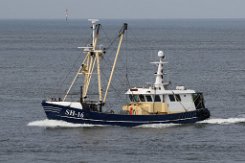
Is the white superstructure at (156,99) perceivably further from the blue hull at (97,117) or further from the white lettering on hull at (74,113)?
the white lettering on hull at (74,113)

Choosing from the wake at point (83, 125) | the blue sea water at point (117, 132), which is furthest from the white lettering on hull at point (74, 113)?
the blue sea water at point (117, 132)

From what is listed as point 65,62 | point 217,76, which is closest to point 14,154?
point 217,76

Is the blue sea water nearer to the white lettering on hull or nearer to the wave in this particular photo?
the wave

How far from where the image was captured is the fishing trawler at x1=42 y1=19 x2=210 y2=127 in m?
81.5

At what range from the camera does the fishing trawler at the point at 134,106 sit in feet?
267

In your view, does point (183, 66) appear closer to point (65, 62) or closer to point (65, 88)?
point (65, 62)

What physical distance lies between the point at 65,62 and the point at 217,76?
1592 inches

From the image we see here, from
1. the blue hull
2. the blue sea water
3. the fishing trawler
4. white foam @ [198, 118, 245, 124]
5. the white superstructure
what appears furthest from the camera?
white foam @ [198, 118, 245, 124]

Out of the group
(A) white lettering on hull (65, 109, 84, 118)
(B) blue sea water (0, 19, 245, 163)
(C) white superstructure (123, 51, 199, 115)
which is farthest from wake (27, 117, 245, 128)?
(C) white superstructure (123, 51, 199, 115)

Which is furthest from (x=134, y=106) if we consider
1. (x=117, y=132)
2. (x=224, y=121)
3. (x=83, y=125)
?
(x=224, y=121)

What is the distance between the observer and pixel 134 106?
271 ft

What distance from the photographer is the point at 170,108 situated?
8388 centimetres

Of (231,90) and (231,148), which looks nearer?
(231,148)

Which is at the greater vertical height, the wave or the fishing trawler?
the fishing trawler
